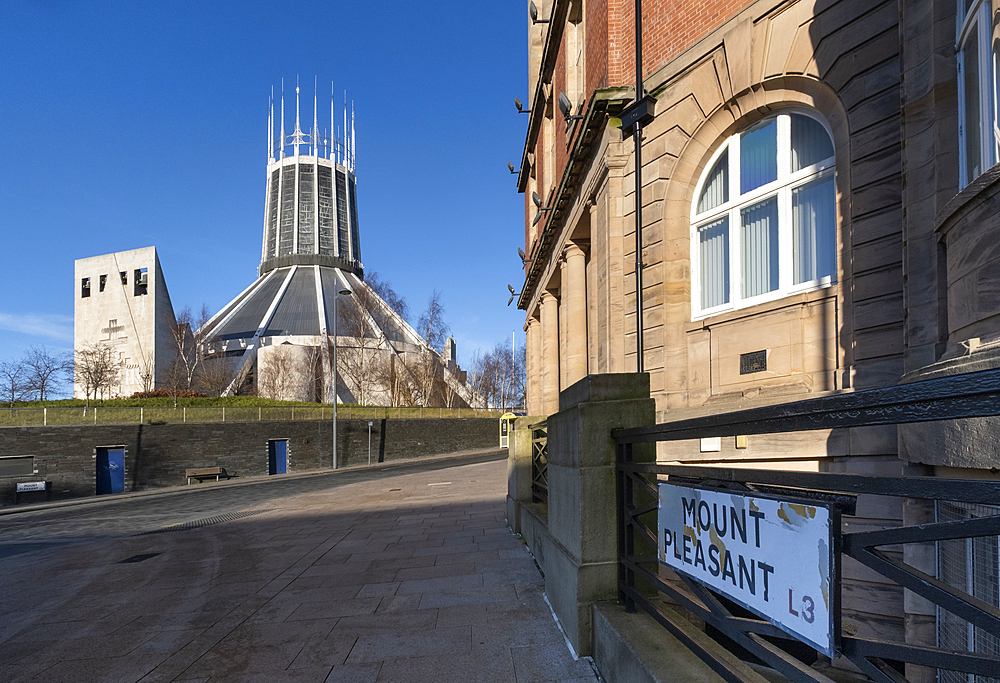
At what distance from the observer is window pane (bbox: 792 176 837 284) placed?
326 inches

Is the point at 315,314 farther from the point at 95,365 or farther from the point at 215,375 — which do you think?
the point at 95,365

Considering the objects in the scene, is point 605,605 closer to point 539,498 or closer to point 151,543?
point 539,498

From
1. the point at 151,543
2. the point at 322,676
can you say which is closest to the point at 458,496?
the point at 151,543

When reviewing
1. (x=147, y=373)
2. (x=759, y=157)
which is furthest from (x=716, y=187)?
(x=147, y=373)

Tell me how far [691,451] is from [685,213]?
377cm

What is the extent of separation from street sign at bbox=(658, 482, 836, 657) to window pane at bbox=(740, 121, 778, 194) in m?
7.24

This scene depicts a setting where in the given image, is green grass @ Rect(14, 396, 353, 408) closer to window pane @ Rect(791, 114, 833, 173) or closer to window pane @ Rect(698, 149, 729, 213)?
window pane @ Rect(698, 149, 729, 213)

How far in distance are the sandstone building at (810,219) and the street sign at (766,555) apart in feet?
7.74

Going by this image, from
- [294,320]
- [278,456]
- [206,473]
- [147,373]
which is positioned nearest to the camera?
[206,473]

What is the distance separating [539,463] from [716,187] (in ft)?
16.7

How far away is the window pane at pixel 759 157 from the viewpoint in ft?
30.0

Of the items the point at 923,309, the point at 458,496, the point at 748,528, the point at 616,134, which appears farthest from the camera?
the point at 458,496

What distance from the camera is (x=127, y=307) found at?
39.5m

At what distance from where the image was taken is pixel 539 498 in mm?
9727
